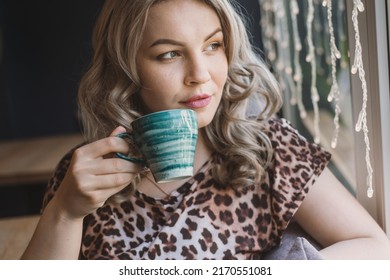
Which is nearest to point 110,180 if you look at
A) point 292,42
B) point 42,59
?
point 292,42

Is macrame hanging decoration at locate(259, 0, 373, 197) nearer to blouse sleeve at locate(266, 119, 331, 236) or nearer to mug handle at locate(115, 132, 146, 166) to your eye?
blouse sleeve at locate(266, 119, 331, 236)

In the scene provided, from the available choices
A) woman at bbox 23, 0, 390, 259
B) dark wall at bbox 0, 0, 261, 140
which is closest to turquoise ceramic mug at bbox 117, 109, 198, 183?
woman at bbox 23, 0, 390, 259

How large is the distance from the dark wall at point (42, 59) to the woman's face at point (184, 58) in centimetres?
219

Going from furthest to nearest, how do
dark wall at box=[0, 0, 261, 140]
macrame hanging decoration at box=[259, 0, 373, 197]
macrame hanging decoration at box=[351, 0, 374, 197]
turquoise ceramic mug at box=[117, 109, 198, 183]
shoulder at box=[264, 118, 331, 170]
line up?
dark wall at box=[0, 0, 261, 140] < macrame hanging decoration at box=[259, 0, 373, 197] < shoulder at box=[264, 118, 331, 170] < macrame hanging decoration at box=[351, 0, 374, 197] < turquoise ceramic mug at box=[117, 109, 198, 183]

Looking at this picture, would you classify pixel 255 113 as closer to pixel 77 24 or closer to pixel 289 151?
pixel 289 151

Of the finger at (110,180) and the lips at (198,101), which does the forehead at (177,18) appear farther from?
the finger at (110,180)

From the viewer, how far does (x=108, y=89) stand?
0.94m

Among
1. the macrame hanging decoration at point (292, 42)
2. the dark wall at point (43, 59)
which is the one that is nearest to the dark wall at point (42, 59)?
the dark wall at point (43, 59)

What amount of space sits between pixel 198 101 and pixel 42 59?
7.82 feet

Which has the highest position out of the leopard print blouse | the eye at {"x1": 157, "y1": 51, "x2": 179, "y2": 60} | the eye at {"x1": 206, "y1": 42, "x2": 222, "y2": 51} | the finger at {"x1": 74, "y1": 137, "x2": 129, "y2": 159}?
the eye at {"x1": 206, "y1": 42, "x2": 222, "y2": 51}

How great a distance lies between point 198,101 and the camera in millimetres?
867

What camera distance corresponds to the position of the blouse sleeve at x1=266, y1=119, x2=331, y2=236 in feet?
3.06

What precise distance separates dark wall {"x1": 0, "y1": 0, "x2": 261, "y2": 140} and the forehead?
2221 millimetres

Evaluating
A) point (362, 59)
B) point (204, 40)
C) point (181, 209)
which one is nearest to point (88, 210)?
point (181, 209)
